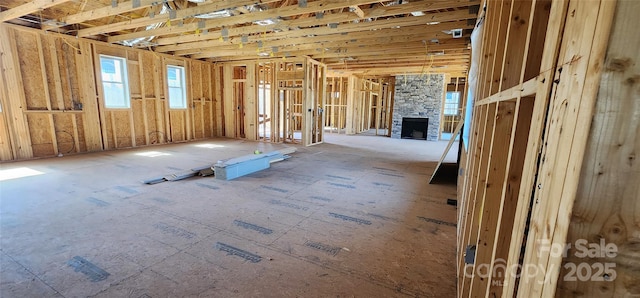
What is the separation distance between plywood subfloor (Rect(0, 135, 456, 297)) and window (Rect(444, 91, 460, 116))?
10.2m

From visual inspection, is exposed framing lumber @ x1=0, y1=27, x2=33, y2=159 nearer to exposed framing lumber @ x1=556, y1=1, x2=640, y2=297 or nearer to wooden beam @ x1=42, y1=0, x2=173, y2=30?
wooden beam @ x1=42, y1=0, x2=173, y2=30

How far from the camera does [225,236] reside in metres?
2.72

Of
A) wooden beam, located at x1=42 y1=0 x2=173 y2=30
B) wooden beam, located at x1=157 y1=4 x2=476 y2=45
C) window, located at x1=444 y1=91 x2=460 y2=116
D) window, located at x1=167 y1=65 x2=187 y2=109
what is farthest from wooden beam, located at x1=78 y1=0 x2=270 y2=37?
window, located at x1=444 y1=91 x2=460 y2=116

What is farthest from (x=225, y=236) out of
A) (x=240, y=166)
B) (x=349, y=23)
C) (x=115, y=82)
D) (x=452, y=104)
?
(x=452, y=104)

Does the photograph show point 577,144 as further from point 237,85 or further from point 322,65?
point 237,85

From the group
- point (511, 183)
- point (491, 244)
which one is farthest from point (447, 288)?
point (511, 183)

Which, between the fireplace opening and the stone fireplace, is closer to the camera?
the stone fireplace

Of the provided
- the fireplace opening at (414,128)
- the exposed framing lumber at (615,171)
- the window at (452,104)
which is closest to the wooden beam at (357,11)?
the exposed framing lumber at (615,171)

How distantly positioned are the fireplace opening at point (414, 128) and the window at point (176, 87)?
8416 millimetres

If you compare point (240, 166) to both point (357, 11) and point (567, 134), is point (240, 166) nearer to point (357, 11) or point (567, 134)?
point (357, 11)

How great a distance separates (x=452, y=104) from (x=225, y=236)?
1375 centimetres

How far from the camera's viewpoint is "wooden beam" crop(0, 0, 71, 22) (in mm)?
4320

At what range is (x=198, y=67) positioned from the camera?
9.48m

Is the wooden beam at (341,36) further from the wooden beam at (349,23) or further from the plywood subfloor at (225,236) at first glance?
the plywood subfloor at (225,236)
